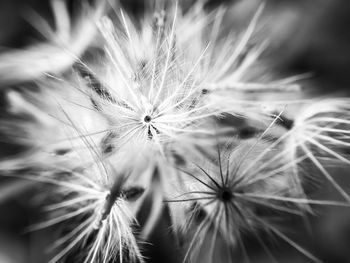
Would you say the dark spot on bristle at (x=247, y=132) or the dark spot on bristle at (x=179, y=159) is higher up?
the dark spot on bristle at (x=247, y=132)

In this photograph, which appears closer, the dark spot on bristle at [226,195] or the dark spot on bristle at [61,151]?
the dark spot on bristle at [226,195]

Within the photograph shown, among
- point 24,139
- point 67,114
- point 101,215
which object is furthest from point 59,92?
point 101,215

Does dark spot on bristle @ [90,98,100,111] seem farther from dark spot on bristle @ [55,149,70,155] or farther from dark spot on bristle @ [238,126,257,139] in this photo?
dark spot on bristle @ [238,126,257,139]

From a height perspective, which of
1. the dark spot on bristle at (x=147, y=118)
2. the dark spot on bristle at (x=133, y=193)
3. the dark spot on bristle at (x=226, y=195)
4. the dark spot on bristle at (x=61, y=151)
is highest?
the dark spot on bristle at (x=147, y=118)

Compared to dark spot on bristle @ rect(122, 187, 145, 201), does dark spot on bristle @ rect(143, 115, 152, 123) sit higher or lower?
higher

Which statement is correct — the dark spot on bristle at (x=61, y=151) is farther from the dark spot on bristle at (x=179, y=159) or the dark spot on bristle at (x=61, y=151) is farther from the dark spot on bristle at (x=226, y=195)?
the dark spot on bristle at (x=226, y=195)

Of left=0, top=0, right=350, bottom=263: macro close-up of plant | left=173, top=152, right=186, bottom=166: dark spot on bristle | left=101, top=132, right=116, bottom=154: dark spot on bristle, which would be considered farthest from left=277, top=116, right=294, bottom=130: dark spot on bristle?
left=101, top=132, right=116, bottom=154: dark spot on bristle

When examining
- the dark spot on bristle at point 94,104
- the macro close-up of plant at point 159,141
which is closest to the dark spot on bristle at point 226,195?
the macro close-up of plant at point 159,141
